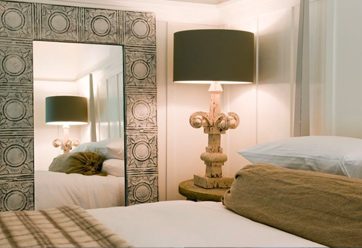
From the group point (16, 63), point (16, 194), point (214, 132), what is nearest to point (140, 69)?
point (214, 132)

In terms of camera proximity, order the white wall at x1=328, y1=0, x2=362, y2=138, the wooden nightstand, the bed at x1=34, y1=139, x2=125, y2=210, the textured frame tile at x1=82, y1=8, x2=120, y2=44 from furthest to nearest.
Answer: the textured frame tile at x1=82, y1=8, x2=120, y2=44 → the bed at x1=34, y1=139, x2=125, y2=210 → the wooden nightstand → the white wall at x1=328, y1=0, x2=362, y2=138

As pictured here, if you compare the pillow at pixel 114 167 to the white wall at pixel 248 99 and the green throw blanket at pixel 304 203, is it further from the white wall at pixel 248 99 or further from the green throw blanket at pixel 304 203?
the green throw blanket at pixel 304 203

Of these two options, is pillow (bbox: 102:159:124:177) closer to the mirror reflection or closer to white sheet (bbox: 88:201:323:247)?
the mirror reflection

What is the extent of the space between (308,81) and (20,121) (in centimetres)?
175

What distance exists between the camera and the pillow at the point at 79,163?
9.89 ft

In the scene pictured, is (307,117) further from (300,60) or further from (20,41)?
(20,41)

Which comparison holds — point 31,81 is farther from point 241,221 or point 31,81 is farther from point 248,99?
point 241,221

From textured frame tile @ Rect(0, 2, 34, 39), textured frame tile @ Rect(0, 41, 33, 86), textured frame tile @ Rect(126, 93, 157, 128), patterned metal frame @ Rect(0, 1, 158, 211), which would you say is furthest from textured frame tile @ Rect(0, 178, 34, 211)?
textured frame tile @ Rect(0, 2, 34, 39)

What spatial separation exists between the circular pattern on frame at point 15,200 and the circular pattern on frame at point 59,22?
105 cm

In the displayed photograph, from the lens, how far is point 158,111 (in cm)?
340

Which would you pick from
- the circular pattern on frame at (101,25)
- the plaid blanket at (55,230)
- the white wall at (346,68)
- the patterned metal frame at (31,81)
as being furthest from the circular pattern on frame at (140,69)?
the plaid blanket at (55,230)

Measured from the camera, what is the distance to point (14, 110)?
2939 millimetres

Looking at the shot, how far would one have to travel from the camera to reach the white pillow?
185 centimetres

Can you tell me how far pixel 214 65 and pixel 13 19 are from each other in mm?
1281
